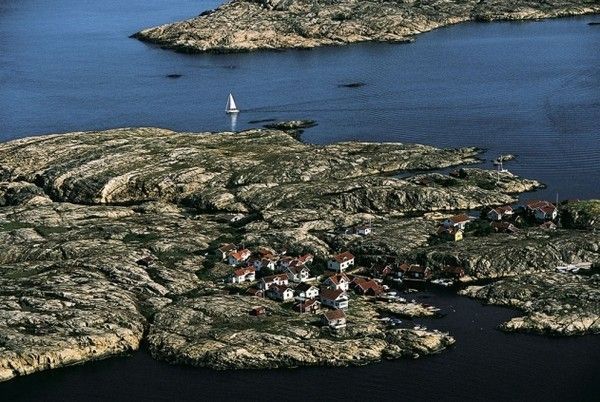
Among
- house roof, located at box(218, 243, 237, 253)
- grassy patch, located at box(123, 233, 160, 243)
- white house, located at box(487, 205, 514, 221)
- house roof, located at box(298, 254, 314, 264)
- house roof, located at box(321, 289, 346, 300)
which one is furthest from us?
white house, located at box(487, 205, 514, 221)

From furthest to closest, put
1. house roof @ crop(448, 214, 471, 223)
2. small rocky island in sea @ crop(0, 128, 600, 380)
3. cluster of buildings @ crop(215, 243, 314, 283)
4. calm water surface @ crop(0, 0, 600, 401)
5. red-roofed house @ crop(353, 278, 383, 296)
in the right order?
house roof @ crop(448, 214, 471, 223)
cluster of buildings @ crop(215, 243, 314, 283)
red-roofed house @ crop(353, 278, 383, 296)
small rocky island in sea @ crop(0, 128, 600, 380)
calm water surface @ crop(0, 0, 600, 401)

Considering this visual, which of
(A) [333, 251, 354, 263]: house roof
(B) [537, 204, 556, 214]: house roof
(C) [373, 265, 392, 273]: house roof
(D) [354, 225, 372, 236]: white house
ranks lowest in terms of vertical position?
(C) [373, 265, 392, 273]: house roof

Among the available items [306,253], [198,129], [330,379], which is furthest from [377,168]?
[330,379]

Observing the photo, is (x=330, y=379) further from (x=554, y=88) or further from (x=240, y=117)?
(x=554, y=88)

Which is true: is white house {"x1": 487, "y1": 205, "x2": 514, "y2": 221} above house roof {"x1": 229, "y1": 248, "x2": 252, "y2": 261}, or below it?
above

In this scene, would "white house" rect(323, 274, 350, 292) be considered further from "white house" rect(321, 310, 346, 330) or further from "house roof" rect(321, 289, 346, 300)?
"white house" rect(321, 310, 346, 330)

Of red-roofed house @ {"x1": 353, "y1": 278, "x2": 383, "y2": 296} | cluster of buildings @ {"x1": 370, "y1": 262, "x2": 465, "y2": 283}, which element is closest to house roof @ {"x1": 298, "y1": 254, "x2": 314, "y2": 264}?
cluster of buildings @ {"x1": 370, "y1": 262, "x2": 465, "y2": 283}

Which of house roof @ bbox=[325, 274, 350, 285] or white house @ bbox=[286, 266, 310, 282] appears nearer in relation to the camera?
house roof @ bbox=[325, 274, 350, 285]
